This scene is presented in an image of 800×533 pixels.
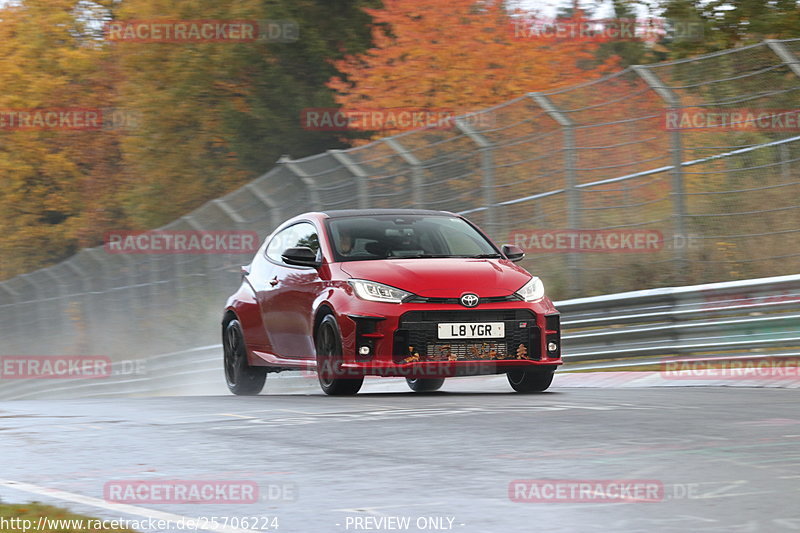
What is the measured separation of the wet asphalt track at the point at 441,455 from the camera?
6000 millimetres

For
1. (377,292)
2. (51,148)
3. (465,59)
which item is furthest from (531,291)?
(51,148)

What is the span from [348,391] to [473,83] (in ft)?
65.7

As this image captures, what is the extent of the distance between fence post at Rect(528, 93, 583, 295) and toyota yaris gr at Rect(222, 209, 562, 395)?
3367 millimetres

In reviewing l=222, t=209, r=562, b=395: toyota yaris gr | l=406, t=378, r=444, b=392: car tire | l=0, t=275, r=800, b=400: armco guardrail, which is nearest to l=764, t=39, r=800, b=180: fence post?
l=0, t=275, r=800, b=400: armco guardrail

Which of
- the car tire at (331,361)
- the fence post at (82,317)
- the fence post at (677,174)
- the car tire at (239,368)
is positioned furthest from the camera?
the fence post at (82,317)

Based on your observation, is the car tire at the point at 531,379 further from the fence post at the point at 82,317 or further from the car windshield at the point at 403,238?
the fence post at the point at 82,317

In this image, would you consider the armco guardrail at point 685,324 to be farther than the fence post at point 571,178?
No

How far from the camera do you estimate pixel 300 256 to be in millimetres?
13023

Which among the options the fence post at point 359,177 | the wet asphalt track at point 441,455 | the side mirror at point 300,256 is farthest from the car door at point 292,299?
the fence post at point 359,177

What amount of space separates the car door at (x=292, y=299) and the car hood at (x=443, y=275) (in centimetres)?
63

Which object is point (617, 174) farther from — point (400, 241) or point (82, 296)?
point (82, 296)

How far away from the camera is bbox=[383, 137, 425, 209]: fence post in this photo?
64.5 ft

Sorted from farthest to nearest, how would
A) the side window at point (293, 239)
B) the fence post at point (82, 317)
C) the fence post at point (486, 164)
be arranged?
1. the fence post at point (82, 317)
2. the fence post at point (486, 164)
3. the side window at point (293, 239)

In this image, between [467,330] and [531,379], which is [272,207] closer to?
[531,379]
